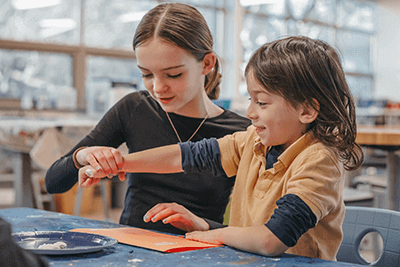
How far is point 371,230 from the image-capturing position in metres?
0.96

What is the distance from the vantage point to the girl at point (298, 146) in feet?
2.34

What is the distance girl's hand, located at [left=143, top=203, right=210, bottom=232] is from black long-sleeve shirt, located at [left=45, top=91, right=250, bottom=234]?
162 millimetres

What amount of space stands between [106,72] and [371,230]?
4726 mm

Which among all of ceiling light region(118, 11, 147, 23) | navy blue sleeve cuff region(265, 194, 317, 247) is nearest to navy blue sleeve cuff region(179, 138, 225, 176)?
navy blue sleeve cuff region(265, 194, 317, 247)

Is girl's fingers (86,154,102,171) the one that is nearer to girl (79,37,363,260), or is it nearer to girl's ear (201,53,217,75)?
girl (79,37,363,260)

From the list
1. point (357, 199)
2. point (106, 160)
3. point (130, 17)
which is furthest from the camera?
point (130, 17)

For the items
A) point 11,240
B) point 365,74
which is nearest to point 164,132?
point 11,240

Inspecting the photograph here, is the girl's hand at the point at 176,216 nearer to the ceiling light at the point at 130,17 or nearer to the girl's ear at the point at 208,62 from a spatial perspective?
the girl's ear at the point at 208,62

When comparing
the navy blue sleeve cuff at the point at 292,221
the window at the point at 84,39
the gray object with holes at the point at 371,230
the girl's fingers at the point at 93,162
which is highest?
the window at the point at 84,39

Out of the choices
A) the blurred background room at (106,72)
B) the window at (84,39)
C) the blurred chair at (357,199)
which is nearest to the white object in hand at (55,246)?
the blurred background room at (106,72)

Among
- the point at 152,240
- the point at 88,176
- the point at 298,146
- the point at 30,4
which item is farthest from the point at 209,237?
the point at 30,4

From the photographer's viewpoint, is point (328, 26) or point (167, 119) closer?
point (167, 119)

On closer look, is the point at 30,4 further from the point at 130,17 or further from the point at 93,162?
the point at 93,162

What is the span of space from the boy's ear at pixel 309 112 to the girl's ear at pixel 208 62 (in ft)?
1.32
